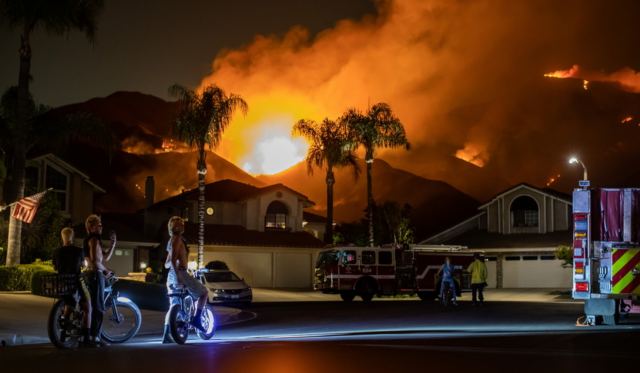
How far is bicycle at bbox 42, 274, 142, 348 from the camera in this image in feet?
40.4

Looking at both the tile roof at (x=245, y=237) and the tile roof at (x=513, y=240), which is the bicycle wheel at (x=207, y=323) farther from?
the tile roof at (x=513, y=240)

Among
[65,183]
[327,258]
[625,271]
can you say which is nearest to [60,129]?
[327,258]

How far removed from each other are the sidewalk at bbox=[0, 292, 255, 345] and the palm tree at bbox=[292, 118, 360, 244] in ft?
86.1

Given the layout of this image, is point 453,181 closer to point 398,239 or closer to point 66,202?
point 398,239

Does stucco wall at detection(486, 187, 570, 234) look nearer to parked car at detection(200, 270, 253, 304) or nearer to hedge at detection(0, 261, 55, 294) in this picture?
parked car at detection(200, 270, 253, 304)

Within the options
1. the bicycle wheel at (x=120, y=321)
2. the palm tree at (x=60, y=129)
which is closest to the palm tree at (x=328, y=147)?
the palm tree at (x=60, y=129)

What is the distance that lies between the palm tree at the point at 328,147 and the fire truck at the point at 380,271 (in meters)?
14.9

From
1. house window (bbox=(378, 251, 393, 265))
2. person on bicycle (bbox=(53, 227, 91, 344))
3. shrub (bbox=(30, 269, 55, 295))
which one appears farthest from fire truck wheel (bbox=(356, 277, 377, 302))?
person on bicycle (bbox=(53, 227, 91, 344))

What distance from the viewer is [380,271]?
35625 mm

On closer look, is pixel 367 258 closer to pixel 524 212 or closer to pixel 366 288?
pixel 366 288

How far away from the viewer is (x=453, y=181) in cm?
12712

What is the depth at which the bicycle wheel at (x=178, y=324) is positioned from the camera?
1280 cm

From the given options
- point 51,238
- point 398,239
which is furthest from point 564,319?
point 398,239

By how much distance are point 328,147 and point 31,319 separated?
33656 mm
